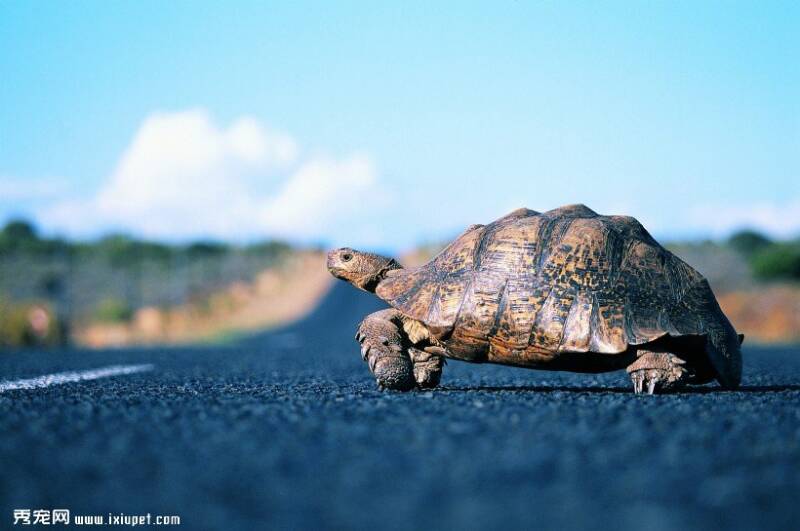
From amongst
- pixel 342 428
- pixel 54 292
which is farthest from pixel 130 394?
pixel 54 292

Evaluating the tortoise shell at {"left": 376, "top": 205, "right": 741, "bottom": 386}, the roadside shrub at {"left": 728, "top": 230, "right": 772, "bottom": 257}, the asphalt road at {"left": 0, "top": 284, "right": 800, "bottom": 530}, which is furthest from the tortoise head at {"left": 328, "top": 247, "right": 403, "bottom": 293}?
the roadside shrub at {"left": 728, "top": 230, "right": 772, "bottom": 257}

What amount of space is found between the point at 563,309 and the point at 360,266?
6.34 ft

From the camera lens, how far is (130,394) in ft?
22.4

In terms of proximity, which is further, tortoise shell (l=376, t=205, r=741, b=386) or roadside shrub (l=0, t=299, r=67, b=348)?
roadside shrub (l=0, t=299, r=67, b=348)

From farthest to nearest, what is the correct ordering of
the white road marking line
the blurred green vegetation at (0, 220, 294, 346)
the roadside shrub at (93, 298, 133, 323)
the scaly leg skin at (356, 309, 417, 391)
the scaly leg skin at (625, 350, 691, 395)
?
the blurred green vegetation at (0, 220, 294, 346), the roadside shrub at (93, 298, 133, 323), the white road marking line, the scaly leg skin at (356, 309, 417, 391), the scaly leg skin at (625, 350, 691, 395)

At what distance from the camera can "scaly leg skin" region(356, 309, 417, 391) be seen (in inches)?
264

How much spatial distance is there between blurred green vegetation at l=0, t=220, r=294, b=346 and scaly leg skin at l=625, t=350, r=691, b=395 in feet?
119

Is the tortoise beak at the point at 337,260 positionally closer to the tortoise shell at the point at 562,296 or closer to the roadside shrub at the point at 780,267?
the tortoise shell at the point at 562,296

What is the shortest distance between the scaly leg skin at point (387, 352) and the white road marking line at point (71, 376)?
3.07 m

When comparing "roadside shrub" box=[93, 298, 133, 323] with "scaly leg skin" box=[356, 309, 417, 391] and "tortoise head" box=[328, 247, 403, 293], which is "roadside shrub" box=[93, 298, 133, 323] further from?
"scaly leg skin" box=[356, 309, 417, 391]

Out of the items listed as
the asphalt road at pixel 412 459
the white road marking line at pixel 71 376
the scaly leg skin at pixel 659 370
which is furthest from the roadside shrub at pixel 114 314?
the scaly leg skin at pixel 659 370

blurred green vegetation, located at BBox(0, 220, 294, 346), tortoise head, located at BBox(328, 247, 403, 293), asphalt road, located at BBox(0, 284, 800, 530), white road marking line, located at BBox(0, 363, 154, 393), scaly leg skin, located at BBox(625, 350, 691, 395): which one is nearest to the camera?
asphalt road, located at BBox(0, 284, 800, 530)

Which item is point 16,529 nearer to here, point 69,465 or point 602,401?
point 69,465

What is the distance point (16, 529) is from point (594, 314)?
4.14m
